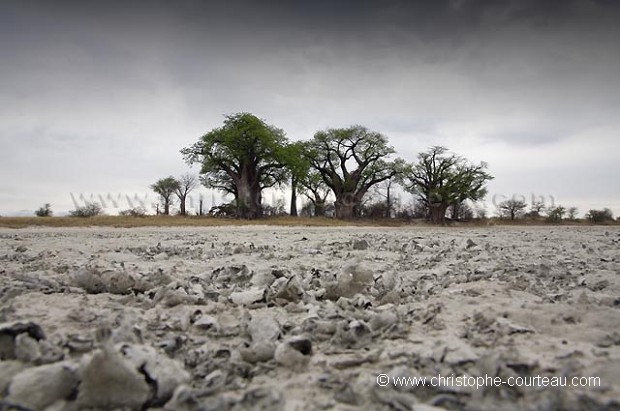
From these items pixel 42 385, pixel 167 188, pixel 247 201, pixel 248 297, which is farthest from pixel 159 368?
pixel 167 188

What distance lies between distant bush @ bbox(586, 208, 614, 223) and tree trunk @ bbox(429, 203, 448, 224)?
62.2 ft

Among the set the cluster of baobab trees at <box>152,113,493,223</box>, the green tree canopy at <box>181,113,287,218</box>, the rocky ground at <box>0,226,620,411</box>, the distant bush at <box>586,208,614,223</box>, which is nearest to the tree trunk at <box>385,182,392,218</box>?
the cluster of baobab trees at <box>152,113,493,223</box>

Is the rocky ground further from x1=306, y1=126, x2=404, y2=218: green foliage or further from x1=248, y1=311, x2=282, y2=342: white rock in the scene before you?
x1=306, y1=126, x2=404, y2=218: green foliage

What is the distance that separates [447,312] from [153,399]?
1.91 m

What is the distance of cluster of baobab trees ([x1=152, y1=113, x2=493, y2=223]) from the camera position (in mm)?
34594

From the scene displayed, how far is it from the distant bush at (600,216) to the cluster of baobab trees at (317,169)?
1599 centimetres

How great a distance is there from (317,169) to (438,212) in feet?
47.7

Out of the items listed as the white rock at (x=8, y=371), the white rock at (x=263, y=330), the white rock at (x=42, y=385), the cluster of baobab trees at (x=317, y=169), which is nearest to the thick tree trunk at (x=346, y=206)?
the cluster of baobab trees at (x=317, y=169)

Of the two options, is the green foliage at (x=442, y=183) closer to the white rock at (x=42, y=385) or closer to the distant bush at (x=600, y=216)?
the distant bush at (x=600, y=216)

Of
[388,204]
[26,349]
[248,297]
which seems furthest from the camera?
[388,204]

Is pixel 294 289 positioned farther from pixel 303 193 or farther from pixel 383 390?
pixel 303 193

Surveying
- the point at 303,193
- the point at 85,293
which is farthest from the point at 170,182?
the point at 85,293

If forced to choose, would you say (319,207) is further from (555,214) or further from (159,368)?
(159,368)

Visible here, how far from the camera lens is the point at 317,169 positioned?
41938mm
